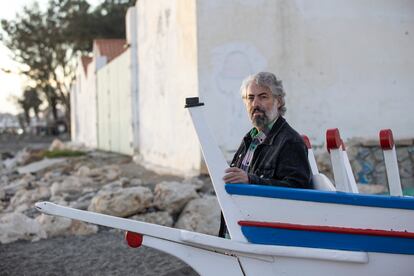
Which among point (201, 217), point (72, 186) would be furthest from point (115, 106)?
point (201, 217)

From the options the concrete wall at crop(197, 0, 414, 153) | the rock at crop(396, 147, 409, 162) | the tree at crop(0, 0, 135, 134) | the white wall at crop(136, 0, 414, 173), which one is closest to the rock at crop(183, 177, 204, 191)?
the white wall at crop(136, 0, 414, 173)

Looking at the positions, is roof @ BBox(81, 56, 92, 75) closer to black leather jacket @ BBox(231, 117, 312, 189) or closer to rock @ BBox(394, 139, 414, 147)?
rock @ BBox(394, 139, 414, 147)

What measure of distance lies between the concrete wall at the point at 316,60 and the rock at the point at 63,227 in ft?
10.6

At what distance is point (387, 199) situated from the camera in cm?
281

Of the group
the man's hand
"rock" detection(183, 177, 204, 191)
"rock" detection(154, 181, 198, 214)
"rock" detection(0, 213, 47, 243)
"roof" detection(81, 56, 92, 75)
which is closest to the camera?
the man's hand

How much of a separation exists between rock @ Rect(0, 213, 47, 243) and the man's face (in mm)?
4304

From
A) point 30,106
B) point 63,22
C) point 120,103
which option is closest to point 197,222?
point 120,103

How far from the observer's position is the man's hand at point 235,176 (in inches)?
117

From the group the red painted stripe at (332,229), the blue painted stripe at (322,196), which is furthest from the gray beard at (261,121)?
the red painted stripe at (332,229)

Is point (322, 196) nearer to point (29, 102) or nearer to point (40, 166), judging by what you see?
point (40, 166)

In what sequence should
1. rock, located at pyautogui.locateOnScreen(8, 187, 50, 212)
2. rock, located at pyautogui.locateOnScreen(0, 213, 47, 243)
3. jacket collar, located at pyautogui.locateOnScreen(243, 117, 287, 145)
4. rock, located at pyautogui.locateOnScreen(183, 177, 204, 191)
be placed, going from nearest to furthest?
1. jacket collar, located at pyautogui.locateOnScreen(243, 117, 287, 145)
2. rock, located at pyautogui.locateOnScreen(0, 213, 47, 243)
3. rock, located at pyautogui.locateOnScreen(183, 177, 204, 191)
4. rock, located at pyautogui.locateOnScreen(8, 187, 50, 212)

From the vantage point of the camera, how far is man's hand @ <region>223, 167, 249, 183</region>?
9.79ft

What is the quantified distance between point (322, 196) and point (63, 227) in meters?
4.63

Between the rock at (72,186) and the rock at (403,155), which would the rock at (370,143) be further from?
the rock at (72,186)
